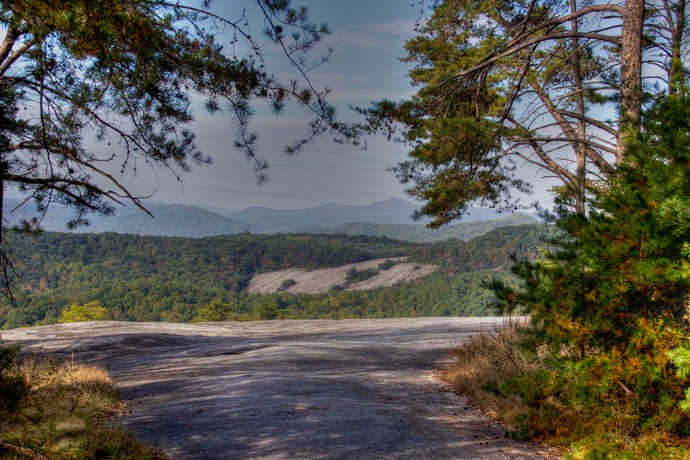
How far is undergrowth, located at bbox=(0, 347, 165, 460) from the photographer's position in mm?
3551

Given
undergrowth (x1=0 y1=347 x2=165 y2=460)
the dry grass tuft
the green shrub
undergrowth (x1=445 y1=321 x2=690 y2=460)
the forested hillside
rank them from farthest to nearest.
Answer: the forested hillside
the dry grass tuft
the green shrub
undergrowth (x1=445 y1=321 x2=690 y2=460)
undergrowth (x1=0 y1=347 x2=165 y2=460)

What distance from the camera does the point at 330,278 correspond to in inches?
4382

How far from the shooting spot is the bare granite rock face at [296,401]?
4.53 m

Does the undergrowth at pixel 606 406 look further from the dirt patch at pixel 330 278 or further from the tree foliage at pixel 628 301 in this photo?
the dirt patch at pixel 330 278

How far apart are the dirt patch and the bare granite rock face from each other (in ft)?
261

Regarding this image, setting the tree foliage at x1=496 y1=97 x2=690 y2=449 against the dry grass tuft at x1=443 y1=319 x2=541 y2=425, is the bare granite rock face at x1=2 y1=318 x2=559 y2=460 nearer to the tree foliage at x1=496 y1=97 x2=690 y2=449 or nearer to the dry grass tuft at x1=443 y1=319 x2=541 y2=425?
the dry grass tuft at x1=443 y1=319 x2=541 y2=425

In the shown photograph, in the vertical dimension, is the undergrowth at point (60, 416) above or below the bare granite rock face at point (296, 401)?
above

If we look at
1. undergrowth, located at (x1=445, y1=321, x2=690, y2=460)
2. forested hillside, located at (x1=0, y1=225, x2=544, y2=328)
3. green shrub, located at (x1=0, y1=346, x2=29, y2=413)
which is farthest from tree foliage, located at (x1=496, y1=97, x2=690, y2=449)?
forested hillside, located at (x1=0, y1=225, x2=544, y2=328)

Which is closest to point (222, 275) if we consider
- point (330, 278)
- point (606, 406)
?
point (330, 278)

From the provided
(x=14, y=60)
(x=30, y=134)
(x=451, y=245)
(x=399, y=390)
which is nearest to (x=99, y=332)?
(x=30, y=134)

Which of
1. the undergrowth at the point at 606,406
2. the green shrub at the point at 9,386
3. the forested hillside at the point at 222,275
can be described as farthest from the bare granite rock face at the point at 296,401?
the forested hillside at the point at 222,275

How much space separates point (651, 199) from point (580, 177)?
7.41m

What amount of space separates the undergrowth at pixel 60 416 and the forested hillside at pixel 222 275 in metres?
32.2

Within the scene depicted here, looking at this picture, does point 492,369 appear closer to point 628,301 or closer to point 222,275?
point 628,301
